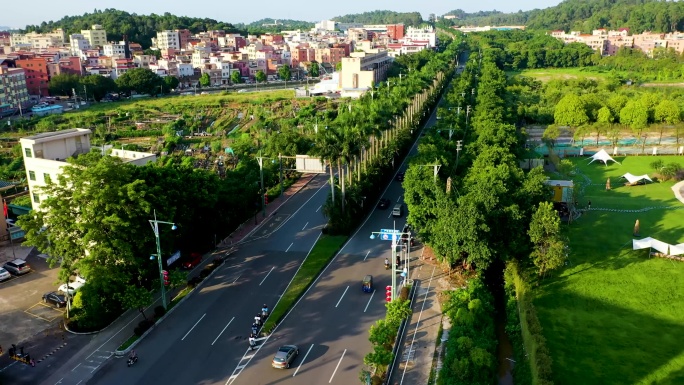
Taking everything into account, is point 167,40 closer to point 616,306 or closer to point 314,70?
point 314,70

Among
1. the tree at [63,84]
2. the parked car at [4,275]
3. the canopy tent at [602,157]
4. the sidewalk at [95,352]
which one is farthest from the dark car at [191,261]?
the tree at [63,84]

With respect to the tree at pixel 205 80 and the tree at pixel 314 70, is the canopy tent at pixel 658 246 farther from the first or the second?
the tree at pixel 314 70

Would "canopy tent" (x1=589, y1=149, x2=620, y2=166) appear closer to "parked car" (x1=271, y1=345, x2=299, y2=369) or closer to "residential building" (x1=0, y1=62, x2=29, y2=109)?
"parked car" (x1=271, y1=345, x2=299, y2=369)

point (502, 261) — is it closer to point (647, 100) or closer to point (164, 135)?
point (647, 100)

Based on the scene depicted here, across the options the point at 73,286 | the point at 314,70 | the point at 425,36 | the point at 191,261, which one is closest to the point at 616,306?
the point at 191,261

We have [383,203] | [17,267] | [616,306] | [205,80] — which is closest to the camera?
[616,306]

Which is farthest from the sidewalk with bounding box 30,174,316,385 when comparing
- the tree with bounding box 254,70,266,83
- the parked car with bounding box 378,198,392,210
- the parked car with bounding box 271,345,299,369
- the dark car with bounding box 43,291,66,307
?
the tree with bounding box 254,70,266,83

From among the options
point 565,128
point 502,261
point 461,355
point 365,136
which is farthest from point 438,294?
point 565,128
